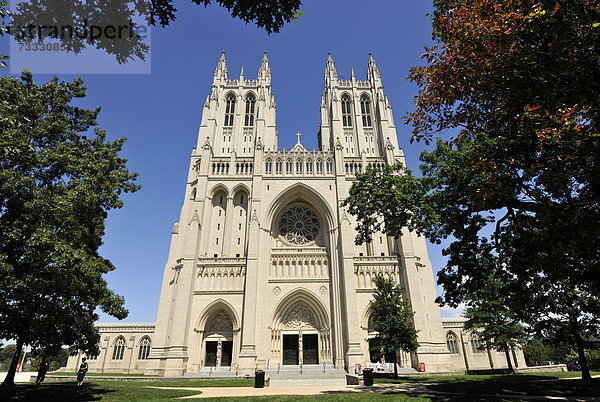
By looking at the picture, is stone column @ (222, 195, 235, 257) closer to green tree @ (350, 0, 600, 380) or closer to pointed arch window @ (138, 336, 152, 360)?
pointed arch window @ (138, 336, 152, 360)

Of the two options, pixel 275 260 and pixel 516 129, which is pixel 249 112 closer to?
pixel 275 260

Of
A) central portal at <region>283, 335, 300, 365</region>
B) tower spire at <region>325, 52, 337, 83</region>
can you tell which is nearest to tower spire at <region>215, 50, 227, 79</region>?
tower spire at <region>325, 52, 337, 83</region>

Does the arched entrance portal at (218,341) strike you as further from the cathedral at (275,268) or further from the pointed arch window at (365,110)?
the pointed arch window at (365,110)

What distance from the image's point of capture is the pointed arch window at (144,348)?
119ft

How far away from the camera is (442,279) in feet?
41.1

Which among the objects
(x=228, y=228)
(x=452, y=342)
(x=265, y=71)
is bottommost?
(x=452, y=342)

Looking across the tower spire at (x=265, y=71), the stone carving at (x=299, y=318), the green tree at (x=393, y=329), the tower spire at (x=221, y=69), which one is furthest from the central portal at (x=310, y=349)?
the tower spire at (x=221, y=69)

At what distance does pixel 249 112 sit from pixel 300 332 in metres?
28.6

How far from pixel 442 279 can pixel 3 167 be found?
16.0 m

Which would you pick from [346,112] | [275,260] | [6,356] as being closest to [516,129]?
[275,260]

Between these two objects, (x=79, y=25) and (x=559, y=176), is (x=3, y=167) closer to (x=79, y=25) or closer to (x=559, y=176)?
(x=79, y=25)

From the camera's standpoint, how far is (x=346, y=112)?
4222 cm

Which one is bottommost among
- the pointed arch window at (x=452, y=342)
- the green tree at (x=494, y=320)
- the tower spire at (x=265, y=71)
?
the pointed arch window at (x=452, y=342)

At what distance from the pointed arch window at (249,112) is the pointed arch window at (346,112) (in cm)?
1247
